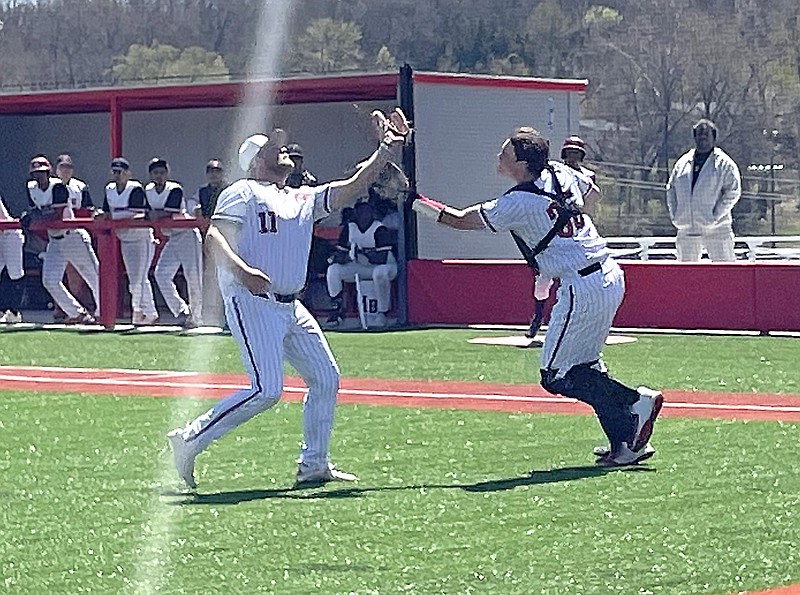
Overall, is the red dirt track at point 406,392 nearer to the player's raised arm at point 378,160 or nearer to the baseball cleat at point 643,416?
the baseball cleat at point 643,416

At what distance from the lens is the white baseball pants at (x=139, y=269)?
2125 cm

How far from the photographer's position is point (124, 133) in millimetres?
26562

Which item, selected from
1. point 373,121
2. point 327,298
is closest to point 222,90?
point 327,298

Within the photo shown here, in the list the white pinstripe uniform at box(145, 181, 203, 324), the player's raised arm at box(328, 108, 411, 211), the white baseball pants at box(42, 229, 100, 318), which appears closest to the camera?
the player's raised arm at box(328, 108, 411, 211)

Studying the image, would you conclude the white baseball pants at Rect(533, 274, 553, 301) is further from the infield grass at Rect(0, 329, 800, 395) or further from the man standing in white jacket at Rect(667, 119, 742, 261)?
the man standing in white jacket at Rect(667, 119, 742, 261)

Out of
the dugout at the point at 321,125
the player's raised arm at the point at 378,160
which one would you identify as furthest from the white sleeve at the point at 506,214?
the dugout at the point at 321,125

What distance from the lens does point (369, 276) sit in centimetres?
2058

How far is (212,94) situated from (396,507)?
15654 mm

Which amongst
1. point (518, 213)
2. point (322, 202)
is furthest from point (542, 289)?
point (322, 202)

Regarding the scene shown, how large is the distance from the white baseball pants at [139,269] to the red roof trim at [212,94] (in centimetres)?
274

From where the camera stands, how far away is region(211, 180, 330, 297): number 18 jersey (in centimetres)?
895

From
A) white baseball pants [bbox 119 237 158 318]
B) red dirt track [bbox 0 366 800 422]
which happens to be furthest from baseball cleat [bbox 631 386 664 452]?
white baseball pants [bbox 119 237 158 318]

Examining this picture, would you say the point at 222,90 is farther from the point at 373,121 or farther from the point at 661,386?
the point at 373,121

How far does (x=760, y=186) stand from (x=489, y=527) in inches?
1390
